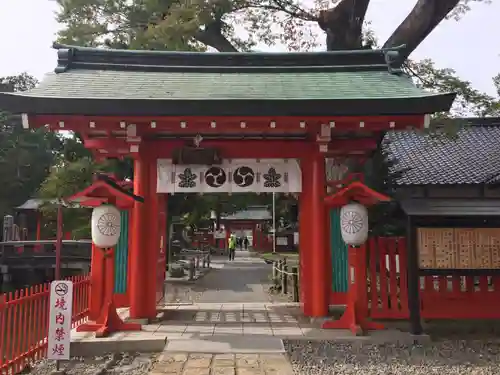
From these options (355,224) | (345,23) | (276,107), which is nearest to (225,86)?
(276,107)

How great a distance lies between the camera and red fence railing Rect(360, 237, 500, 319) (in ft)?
27.8

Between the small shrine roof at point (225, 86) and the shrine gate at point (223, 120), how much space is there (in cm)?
2

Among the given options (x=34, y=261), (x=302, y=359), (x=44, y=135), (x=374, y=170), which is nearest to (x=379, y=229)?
(x=374, y=170)

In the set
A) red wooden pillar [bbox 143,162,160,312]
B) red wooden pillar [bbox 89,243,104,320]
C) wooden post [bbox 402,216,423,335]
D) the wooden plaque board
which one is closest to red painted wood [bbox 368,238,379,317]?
wooden post [bbox 402,216,423,335]

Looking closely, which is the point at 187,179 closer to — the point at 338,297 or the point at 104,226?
the point at 104,226

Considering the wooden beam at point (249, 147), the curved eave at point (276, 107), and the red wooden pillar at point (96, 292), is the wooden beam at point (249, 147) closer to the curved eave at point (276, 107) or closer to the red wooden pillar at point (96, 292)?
the curved eave at point (276, 107)

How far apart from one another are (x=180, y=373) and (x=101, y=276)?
110 inches

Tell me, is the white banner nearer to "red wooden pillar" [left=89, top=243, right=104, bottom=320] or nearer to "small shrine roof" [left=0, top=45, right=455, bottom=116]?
"small shrine roof" [left=0, top=45, right=455, bottom=116]

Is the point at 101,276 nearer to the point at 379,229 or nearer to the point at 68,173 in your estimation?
the point at 379,229

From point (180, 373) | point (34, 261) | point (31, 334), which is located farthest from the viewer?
point (34, 261)

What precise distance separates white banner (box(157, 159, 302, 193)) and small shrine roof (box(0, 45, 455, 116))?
53.1 inches

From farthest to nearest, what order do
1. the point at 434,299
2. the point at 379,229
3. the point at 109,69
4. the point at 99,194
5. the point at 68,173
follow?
the point at 68,173
the point at 379,229
the point at 109,69
the point at 434,299
the point at 99,194

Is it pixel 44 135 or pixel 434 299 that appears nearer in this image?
pixel 434 299

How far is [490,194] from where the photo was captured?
56.9 ft
